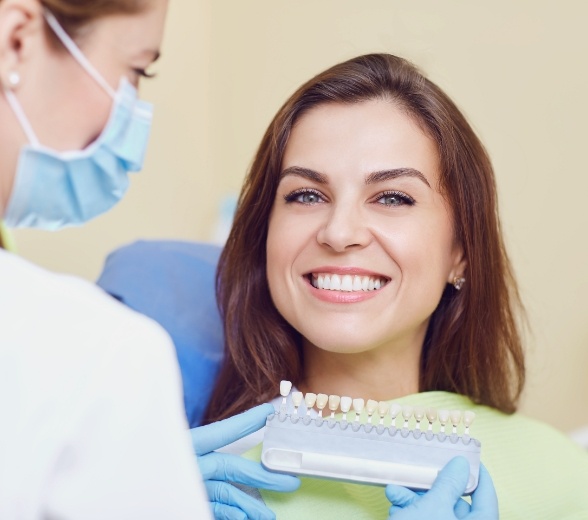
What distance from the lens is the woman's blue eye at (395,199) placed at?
4.25 feet

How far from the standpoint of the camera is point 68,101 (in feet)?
3.17

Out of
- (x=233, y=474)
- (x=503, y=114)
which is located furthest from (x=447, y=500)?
(x=503, y=114)

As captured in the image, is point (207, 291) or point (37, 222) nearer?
point (37, 222)

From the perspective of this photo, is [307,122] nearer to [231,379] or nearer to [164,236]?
[231,379]

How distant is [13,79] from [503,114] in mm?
1378

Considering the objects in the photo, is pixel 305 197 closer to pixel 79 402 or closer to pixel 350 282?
pixel 350 282

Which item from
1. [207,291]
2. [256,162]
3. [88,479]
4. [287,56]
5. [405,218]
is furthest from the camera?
[287,56]

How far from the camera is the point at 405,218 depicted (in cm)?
128

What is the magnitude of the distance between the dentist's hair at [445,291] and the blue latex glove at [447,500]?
1.21ft

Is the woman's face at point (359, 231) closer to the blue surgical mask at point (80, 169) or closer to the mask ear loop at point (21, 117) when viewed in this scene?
the blue surgical mask at point (80, 169)

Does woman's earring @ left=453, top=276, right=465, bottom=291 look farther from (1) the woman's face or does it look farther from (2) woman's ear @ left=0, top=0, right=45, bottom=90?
(2) woman's ear @ left=0, top=0, right=45, bottom=90

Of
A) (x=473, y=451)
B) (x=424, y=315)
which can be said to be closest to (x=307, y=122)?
(x=424, y=315)

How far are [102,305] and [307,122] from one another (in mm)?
754

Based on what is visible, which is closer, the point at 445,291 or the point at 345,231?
the point at 345,231
